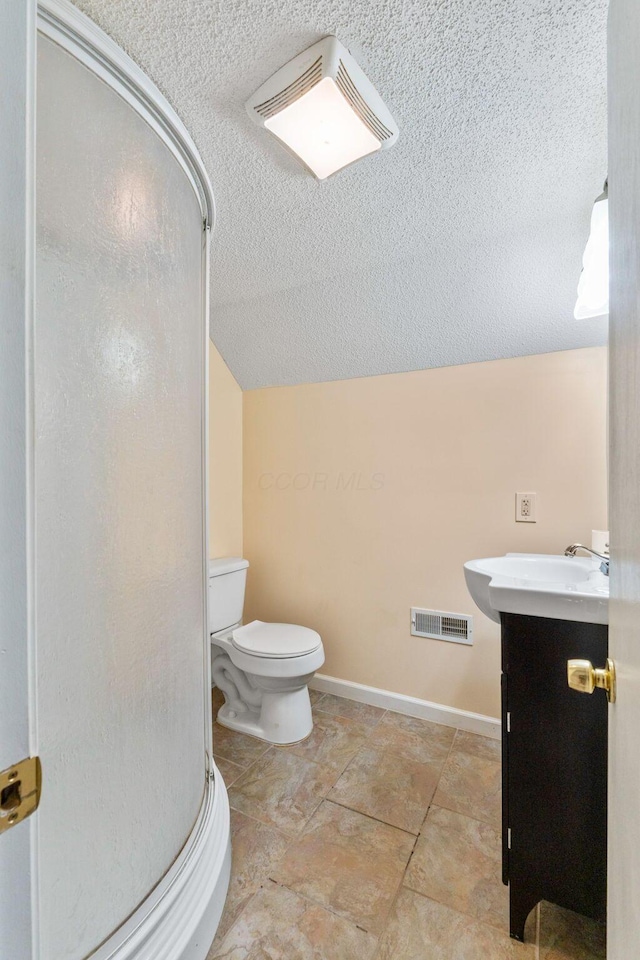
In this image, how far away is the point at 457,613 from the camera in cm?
194

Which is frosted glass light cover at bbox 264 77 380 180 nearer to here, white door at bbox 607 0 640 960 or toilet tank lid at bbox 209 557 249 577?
white door at bbox 607 0 640 960

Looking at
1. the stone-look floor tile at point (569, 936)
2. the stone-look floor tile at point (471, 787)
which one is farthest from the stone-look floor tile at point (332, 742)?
the stone-look floor tile at point (569, 936)

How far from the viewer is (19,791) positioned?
0.38 metres

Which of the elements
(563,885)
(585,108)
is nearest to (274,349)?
(585,108)

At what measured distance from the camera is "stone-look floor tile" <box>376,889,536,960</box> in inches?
39.1

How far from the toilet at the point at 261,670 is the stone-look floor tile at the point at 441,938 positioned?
2.62ft

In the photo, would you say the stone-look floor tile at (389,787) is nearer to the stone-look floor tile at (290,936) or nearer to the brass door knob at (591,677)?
the stone-look floor tile at (290,936)

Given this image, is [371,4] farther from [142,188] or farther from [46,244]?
[46,244]

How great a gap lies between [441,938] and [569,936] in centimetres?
33

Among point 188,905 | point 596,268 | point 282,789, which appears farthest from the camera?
point 282,789

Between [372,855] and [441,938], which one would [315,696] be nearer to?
[372,855]

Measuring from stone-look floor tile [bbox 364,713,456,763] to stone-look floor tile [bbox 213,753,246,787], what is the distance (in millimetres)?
588

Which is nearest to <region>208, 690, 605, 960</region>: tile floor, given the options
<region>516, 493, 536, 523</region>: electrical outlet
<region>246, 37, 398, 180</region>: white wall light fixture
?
<region>516, 493, 536, 523</region>: electrical outlet

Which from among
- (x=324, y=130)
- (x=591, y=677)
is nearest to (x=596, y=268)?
(x=324, y=130)
